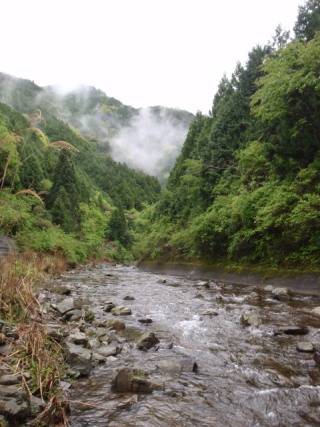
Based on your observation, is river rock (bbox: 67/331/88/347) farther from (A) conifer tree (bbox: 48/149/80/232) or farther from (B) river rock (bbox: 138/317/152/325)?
(A) conifer tree (bbox: 48/149/80/232)

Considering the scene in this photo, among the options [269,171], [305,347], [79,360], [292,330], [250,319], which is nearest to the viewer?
[79,360]

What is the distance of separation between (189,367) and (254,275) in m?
13.3

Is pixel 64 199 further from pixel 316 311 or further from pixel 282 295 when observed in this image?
pixel 316 311

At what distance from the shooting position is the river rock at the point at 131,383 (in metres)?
4.88

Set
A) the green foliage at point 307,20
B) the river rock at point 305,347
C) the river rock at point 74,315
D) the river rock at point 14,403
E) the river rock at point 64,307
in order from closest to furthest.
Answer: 1. the river rock at point 14,403
2. the river rock at point 305,347
3. the river rock at point 74,315
4. the river rock at point 64,307
5. the green foliage at point 307,20

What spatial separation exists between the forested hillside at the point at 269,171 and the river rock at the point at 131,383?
37.5 feet

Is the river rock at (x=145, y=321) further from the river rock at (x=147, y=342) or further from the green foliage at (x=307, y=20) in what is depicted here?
the green foliage at (x=307, y=20)

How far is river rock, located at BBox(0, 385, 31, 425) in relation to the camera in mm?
3389

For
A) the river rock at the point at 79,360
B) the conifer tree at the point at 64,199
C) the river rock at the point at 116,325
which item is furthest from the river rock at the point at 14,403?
the conifer tree at the point at 64,199

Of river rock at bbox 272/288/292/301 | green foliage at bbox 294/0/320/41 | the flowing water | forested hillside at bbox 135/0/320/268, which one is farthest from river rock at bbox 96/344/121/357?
green foliage at bbox 294/0/320/41

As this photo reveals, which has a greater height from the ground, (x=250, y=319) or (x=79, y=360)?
A: (x=250, y=319)

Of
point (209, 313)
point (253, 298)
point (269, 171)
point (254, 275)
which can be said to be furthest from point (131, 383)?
point (269, 171)

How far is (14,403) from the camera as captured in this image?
11.3 feet

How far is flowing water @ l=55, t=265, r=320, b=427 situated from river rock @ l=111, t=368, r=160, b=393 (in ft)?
0.33
